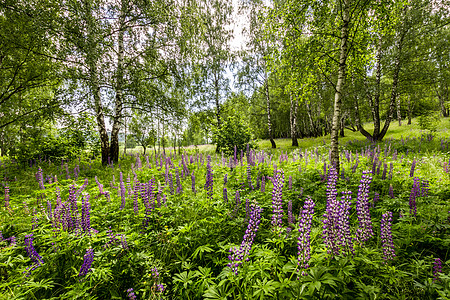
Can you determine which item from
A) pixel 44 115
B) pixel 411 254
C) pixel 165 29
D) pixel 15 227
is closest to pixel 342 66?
pixel 411 254

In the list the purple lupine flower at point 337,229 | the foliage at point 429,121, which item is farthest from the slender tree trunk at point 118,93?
the foliage at point 429,121

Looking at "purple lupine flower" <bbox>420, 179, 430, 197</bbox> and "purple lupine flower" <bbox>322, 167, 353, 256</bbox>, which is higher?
"purple lupine flower" <bbox>322, 167, 353, 256</bbox>

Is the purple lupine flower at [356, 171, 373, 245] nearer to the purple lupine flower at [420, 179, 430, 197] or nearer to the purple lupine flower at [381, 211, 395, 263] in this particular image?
the purple lupine flower at [381, 211, 395, 263]

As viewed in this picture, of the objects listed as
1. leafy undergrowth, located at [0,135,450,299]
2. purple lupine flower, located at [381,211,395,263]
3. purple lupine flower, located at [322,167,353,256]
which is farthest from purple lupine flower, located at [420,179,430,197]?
purple lupine flower, located at [322,167,353,256]

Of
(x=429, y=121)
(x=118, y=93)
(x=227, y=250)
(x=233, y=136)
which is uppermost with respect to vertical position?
(x=118, y=93)

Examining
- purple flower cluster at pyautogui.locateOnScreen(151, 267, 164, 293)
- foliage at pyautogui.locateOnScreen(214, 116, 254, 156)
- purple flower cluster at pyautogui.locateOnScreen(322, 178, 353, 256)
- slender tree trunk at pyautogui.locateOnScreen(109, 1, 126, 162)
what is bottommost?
purple flower cluster at pyautogui.locateOnScreen(151, 267, 164, 293)

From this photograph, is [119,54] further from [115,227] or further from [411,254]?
[411,254]

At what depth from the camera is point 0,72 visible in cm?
775

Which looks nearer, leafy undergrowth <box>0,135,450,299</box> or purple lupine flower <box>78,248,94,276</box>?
leafy undergrowth <box>0,135,450,299</box>

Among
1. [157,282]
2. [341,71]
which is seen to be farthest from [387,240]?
[341,71]

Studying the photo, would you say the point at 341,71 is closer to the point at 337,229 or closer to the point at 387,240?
the point at 387,240

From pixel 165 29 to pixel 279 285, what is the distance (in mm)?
11071

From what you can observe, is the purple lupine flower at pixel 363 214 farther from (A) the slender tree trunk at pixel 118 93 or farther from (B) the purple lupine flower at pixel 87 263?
(A) the slender tree trunk at pixel 118 93

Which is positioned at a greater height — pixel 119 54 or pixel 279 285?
pixel 119 54
